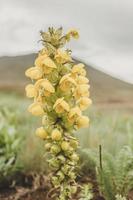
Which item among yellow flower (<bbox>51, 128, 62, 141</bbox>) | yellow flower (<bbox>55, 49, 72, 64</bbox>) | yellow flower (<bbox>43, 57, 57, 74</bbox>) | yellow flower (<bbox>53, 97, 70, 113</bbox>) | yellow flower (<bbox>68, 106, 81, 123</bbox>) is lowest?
yellow flower (<bbox>51, 128, 62, 141</bbox>)

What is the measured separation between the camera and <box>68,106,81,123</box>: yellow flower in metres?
4.11

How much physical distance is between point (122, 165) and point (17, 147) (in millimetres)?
2144

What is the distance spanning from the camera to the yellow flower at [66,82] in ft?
13.3

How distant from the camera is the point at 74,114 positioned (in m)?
4.13

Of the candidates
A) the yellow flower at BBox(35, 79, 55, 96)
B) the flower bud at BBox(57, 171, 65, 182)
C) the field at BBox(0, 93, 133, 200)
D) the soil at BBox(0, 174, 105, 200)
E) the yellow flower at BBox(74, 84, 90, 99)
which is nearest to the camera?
the yellow flower at BBox(35, 79, 55, 96)

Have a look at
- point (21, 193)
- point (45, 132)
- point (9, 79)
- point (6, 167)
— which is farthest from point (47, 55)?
point (9, 79)

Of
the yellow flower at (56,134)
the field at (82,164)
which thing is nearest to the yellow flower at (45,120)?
the yellow flower at (56,134)

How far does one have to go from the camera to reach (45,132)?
4215 millimetres

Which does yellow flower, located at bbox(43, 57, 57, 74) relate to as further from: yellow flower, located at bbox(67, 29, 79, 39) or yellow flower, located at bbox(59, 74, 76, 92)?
yellow flower, located at bbox(67, 29, 79, 39)

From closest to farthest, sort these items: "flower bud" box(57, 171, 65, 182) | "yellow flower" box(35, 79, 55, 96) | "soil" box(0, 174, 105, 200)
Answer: "yellow flower" box(35, 79, 55, 96) < "flower bud" box(57, 171, 65, 182) < "soil" box(0, 174, 105, 200)

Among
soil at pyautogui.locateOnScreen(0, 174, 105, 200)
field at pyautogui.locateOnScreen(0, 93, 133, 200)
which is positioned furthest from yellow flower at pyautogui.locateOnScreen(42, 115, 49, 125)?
soil at pyautogui.locateOnScreen(0, 174, 105, 200)

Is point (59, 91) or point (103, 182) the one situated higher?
point (59, 91)

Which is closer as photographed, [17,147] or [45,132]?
[45,132]

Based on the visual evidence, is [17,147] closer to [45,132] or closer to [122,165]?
[122,165]
